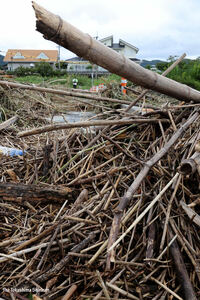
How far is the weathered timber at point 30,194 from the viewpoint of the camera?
210 cm

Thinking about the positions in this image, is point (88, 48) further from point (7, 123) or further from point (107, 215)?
point (7, 123)

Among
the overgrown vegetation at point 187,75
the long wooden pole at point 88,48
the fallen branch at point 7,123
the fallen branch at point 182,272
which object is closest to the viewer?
the long wooden pole at point 88,48

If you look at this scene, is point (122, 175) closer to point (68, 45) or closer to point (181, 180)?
Answer: point (181, 180)

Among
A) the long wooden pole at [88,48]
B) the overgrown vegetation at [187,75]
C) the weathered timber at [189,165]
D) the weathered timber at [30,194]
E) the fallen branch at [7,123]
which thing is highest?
the overgrown vegetation at [187,75]

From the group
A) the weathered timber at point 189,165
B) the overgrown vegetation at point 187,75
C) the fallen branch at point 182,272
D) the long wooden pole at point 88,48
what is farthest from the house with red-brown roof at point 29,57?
the fallen branch at point 182,272

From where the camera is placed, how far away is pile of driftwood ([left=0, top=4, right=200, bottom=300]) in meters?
1.50

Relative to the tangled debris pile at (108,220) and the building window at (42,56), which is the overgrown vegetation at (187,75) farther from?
the building window at (42,56)

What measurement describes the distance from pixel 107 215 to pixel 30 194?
68 cm

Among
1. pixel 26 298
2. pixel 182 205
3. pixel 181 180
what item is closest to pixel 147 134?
pixel 181 180

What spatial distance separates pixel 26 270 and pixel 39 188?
669mm

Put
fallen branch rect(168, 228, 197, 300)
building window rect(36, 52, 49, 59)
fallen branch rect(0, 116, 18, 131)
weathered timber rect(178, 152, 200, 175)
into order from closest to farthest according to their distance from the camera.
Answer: fallen branch rect(168, 228, 197, 300) → weathered timber rect(178, 152, 200, 175) → fallen branch rect(0, 116, 18, 131) → building window rect(36, 52, 49, 59)

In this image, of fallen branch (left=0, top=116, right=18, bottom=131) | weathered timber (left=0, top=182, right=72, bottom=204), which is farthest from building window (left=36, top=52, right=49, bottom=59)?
weathered timber (left=0, top=182, right=72, bottom=204)

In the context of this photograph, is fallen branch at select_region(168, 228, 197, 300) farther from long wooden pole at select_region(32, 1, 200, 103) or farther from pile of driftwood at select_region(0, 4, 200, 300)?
long wooden pole at select_region(32, 1, 200, 103)

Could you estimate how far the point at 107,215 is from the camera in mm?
1831
